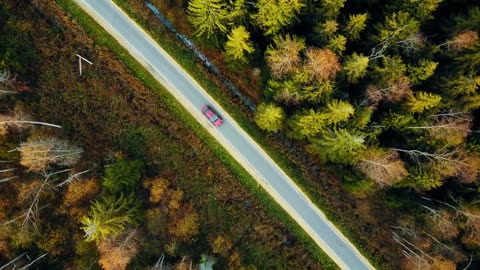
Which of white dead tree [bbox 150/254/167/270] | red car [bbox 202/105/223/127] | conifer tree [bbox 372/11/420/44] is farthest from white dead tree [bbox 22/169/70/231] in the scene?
conifer tree [bbox 372/11/420/44]

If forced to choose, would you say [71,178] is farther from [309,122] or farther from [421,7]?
[421,7]

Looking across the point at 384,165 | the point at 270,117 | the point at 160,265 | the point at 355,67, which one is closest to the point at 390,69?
the point at 355,67

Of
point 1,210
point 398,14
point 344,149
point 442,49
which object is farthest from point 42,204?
point 442,49

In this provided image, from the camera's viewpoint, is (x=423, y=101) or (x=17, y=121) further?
(x=17, y=121)

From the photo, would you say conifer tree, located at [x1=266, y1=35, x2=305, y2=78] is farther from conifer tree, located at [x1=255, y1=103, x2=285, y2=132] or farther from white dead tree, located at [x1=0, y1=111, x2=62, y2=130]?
white dead tree, located at [x1=0, y1=111, x2=62, y2=130]

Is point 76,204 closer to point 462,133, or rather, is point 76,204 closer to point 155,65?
point 155,65

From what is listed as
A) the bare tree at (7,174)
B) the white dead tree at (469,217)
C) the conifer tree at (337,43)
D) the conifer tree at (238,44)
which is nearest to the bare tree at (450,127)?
the white dead tree at (469,217)

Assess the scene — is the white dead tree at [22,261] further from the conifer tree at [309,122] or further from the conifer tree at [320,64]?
the conifer tree at [320,64]
